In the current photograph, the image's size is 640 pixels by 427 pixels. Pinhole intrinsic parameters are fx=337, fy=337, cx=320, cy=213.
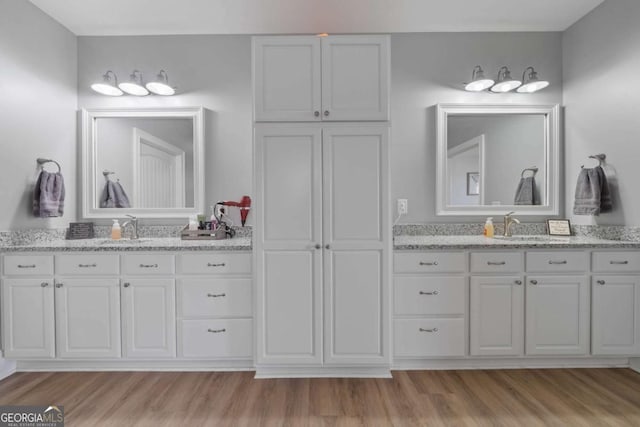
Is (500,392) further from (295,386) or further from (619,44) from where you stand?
(619,44)

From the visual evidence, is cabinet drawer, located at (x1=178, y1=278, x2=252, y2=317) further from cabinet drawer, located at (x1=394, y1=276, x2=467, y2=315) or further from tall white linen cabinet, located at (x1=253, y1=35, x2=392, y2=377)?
cabinet drawer, located at (x1=394, y1=276, x2=467, y2=315)

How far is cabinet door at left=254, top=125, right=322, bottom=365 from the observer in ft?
7.16

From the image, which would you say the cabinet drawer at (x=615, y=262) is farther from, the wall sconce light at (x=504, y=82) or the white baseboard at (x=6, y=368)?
the white baseboard at (x=6, y=368)

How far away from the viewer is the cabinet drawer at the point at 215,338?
7.57ft

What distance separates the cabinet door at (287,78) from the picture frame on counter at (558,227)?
2200 mm

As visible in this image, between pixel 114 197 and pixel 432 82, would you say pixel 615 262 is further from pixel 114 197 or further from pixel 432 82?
pixel 114 197

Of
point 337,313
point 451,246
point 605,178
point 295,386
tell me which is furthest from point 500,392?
point 605,178

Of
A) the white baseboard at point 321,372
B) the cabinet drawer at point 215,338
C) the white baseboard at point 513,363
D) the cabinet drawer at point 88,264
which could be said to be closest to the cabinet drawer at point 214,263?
the cabinet drawer at point 215,338

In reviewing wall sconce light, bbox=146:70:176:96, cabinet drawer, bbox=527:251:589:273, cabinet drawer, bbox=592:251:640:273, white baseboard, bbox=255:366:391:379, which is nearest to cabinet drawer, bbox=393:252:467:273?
cabinet drawer, bbox=527:251:589:273

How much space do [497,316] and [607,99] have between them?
1861 mm

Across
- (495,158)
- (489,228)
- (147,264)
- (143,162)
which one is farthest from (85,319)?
(495,158)

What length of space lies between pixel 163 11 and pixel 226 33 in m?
0.50

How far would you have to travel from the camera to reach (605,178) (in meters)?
2.54

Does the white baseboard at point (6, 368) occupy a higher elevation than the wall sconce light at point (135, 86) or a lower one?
lower
